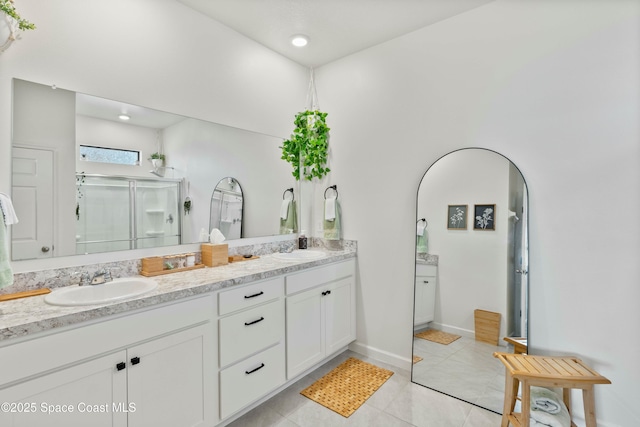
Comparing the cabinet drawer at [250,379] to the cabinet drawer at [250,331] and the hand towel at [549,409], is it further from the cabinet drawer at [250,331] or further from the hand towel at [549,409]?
the hand towel at [549,409]

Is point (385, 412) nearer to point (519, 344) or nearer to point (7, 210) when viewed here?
point (519, 344)

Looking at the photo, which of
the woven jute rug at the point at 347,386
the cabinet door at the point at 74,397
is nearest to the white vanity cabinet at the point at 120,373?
the cabinet door at the point at 74,397

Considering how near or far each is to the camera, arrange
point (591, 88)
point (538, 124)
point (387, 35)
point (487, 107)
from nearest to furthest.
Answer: point (591, 88), point (538, 124), point (487, 107), point (387, 35)

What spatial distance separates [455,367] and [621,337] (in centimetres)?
98

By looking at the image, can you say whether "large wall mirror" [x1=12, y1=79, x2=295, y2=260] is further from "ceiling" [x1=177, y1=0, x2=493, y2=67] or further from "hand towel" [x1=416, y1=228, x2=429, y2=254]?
"hand towel" [x1=416, y1=228, x2=429, y2=254]

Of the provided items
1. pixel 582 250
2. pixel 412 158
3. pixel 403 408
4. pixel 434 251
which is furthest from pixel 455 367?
pixel 412 158

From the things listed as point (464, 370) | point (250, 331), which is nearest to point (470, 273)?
point (464, 370)

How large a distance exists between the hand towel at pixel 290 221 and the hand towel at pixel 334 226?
1.02 feet

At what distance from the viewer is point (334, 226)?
2.91m

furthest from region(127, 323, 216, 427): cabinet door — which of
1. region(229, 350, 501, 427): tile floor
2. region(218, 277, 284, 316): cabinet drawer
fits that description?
region(229, 350, 501, 427): tile floor

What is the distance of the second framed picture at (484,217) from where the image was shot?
2.15 m

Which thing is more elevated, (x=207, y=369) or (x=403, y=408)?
(x=207, y=369)

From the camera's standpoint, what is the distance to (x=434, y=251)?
7.91ft

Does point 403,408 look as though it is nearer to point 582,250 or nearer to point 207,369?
point 207,369
